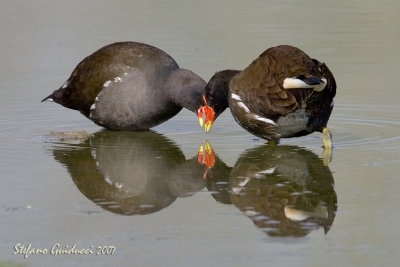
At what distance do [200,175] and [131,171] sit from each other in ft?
1.78

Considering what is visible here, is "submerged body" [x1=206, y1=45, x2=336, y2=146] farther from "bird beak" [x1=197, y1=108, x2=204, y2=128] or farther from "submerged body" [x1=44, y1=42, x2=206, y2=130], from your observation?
"submerged body" [x1=44, y1=42, x2=206, y2=130]

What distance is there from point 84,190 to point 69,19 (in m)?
8.36

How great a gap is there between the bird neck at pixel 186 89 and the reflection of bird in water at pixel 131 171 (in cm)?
40

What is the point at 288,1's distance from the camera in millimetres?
16422

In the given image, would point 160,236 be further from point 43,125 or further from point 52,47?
point 52,47

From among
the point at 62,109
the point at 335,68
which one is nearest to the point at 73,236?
the point at 62,109

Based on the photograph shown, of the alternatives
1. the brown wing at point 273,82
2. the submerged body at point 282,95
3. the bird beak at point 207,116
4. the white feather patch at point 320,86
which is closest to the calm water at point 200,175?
the bird beak at point 207,116

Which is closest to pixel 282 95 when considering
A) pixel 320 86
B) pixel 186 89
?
pixel 320 86

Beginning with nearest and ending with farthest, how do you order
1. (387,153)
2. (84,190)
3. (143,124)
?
(84,190), (387,153), (143,124)

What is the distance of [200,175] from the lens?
23.6 ft

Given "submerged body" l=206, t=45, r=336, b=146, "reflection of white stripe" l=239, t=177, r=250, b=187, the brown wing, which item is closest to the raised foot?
"submerged body" l=206, t=45, r=336, b=146

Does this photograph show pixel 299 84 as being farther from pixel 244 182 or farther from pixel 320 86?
pixel 244 182

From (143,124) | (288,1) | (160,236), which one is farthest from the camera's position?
(288,1)

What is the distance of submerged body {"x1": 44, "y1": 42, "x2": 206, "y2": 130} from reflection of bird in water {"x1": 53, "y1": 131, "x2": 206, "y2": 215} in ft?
0.92
